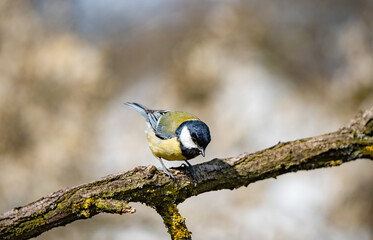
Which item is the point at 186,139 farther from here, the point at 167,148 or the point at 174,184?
the point at 174,184

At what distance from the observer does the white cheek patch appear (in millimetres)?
2911

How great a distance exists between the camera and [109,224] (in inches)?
225

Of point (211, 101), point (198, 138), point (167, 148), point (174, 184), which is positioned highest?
point (211, 101)

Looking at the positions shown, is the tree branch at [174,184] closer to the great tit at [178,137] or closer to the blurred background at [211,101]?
the great tit at [178,137]

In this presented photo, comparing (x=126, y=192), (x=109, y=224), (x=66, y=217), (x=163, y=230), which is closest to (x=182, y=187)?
(x=126, y=192)

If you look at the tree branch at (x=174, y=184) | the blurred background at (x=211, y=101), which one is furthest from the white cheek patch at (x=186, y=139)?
the blurred background at (x=211, y=101)

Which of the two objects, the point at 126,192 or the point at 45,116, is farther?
the point at 45,116

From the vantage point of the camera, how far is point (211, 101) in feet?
21.2

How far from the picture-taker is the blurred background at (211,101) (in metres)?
5.37

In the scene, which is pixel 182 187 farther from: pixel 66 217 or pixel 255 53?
pixel 255 53

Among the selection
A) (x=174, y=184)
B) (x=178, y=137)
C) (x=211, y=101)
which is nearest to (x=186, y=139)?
(x=178, y=137)

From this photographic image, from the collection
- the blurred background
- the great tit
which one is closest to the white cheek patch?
the great tit

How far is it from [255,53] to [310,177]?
222 cm

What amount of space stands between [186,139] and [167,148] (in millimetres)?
150
